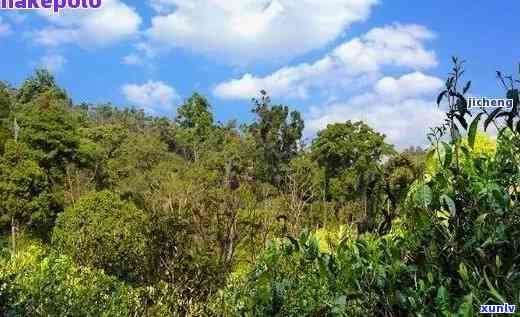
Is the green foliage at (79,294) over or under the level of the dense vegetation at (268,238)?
under

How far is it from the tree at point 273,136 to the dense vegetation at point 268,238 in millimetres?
4910

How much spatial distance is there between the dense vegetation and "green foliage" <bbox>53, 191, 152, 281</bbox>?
0.14 feet

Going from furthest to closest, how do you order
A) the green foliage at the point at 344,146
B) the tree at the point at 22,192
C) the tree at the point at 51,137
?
the green foliage at the point at 344,146
the tree at the point at 51,137
the tree at the point at 22,192

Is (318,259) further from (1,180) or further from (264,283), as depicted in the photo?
(1,180)

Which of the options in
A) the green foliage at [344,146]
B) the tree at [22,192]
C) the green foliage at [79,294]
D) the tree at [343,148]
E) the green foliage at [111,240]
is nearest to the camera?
the green foliage at [79,294]

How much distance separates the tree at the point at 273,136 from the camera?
37719 millimetres

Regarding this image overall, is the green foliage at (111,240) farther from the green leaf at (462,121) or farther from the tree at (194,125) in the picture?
the tree at (194,125)

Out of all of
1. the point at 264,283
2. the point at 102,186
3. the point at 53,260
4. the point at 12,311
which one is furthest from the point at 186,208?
the point at 102,186

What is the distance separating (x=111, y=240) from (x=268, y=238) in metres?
10.7

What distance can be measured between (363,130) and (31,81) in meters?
30.5

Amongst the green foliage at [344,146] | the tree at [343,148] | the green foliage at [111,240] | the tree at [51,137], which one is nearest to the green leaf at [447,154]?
the green foliage at [111,240]

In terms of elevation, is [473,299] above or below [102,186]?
below

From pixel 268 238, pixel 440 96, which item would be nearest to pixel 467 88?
pixel 440 96

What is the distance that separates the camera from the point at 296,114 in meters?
38.7
